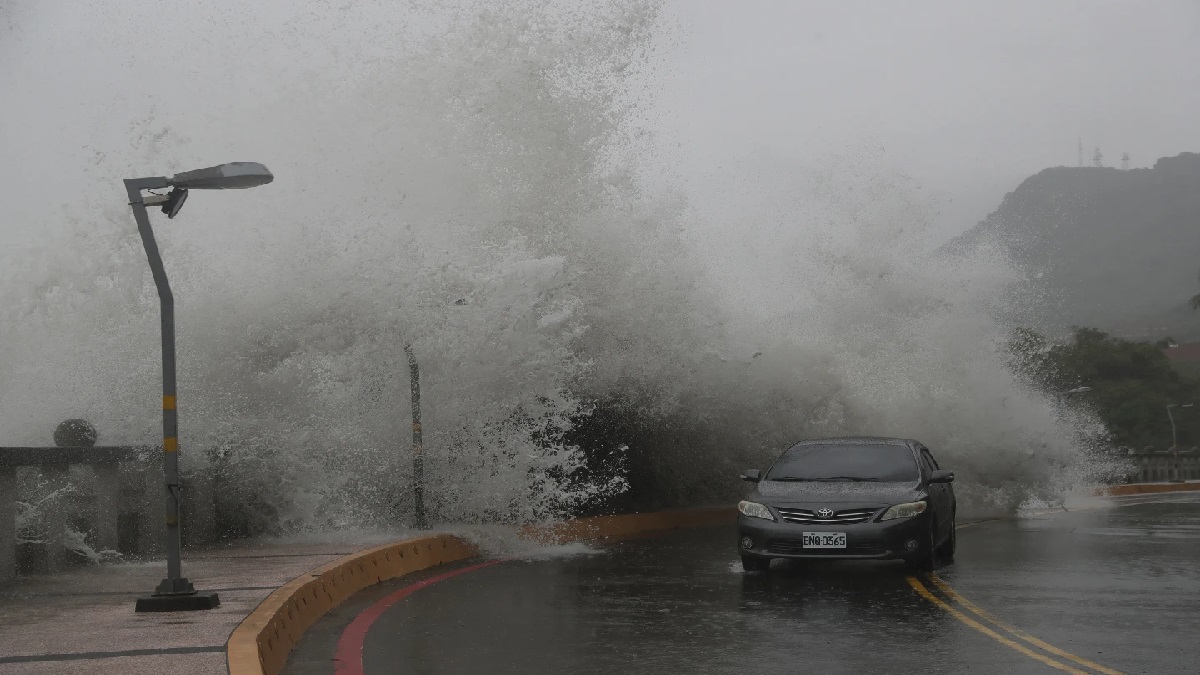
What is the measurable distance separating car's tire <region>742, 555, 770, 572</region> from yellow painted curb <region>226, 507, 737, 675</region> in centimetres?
370

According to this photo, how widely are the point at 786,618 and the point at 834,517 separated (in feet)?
9.35

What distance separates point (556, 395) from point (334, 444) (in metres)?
3.11

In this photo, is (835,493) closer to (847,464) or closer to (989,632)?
(847,464)

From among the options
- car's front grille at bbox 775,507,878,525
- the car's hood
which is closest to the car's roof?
the car's hood

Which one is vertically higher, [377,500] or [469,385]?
[469,385]

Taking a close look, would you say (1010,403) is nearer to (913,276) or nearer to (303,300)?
(913,276)

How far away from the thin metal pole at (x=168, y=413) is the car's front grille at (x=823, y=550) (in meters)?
5.87

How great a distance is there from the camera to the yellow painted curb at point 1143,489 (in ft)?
146

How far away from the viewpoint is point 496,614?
37.5ft

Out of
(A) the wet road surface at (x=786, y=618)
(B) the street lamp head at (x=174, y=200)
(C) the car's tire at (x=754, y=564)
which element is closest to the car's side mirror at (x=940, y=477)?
(A) the wet road surface at (x=786, y=618)

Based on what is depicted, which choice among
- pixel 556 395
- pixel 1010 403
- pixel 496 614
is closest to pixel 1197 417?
pixel 1010 403

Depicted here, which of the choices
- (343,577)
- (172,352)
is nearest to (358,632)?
(343,577)

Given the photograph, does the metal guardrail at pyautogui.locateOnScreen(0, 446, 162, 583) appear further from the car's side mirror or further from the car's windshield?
the car's side mirror

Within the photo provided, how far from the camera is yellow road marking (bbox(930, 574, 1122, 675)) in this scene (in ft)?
27.7
